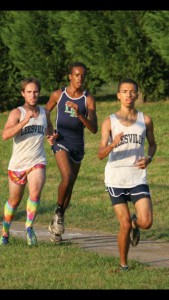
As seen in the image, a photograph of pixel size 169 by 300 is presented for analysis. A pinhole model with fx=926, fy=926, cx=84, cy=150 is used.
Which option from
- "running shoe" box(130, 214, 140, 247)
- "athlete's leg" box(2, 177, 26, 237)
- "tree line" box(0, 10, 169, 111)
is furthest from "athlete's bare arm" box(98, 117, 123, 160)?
"tree line" box(0, 10, 169, 111)

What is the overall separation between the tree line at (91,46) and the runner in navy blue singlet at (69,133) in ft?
38.8

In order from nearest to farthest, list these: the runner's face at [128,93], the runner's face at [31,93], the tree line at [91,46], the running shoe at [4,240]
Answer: the runner's face at [128,93]
the runner's face at [31,93]
the running shoe at [4,240]
the tree line at [91,46]

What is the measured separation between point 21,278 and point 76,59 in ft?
58.9

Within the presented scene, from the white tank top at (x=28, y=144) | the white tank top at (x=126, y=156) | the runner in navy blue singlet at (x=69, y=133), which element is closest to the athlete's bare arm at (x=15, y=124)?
the white tank top at (x=28, y=144)

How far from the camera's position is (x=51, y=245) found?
36.0 ft

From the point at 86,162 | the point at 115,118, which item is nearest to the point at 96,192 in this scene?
the point at 86,162

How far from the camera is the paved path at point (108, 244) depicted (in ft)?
33.8

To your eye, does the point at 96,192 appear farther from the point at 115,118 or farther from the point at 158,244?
the point at 115,118

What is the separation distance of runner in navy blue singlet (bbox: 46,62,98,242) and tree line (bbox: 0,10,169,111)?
11826 millimetres

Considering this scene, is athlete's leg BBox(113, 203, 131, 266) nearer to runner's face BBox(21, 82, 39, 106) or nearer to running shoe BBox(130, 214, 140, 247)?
running shoe BBox(130, 214, 140, 247)

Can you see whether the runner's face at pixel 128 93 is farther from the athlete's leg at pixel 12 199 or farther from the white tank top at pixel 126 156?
the athlete's leg at pixel 12 199

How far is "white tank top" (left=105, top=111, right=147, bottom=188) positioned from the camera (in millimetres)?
9312

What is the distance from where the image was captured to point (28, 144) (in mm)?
10758
